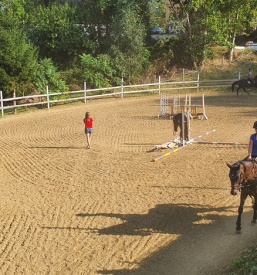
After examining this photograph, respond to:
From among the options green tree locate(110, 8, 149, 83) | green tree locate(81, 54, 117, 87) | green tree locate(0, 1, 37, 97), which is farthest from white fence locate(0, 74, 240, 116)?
green tree locate(110, 8, 149, 83)

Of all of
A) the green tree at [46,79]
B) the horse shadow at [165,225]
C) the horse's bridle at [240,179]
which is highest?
the green tree at [46,79]

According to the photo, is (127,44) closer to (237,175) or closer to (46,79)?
Answer: (46,79)

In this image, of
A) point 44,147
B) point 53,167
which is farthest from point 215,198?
point 44,147

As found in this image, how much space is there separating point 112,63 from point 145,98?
4.82 m

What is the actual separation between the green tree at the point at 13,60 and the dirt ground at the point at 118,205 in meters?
7.25

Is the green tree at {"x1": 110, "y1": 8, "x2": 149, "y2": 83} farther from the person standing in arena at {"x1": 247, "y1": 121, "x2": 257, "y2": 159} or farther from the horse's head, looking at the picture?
the horse's head

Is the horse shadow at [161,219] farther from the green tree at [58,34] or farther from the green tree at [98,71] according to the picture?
the green tree at [58,34]

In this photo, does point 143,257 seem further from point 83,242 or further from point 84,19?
point 84,19

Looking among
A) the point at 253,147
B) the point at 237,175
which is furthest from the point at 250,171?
the point at 253,147

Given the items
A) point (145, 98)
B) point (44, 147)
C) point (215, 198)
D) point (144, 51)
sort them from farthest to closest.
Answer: point (144, 51) < point (145, 98) < point (44, 147) < point (215, 198)

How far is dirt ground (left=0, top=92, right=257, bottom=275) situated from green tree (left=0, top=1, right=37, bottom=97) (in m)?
7.25

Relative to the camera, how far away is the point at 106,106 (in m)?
25.8

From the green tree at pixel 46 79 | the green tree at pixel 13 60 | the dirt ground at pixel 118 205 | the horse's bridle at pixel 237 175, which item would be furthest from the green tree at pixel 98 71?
the horse's bridle at pixel 237 175

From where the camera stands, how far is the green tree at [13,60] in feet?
79.3
